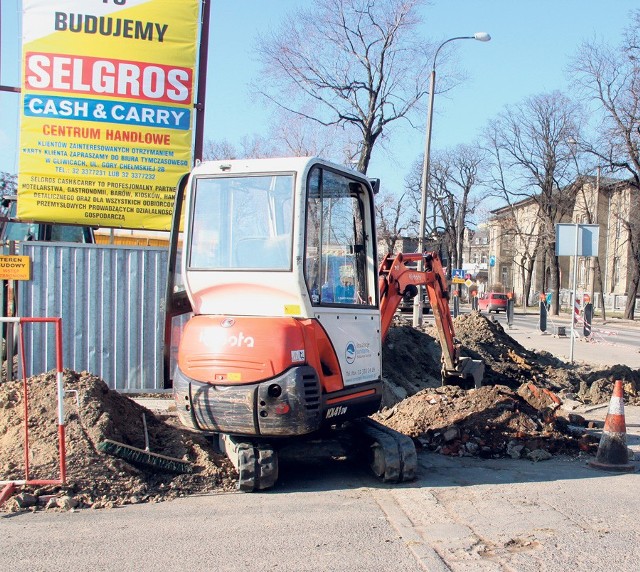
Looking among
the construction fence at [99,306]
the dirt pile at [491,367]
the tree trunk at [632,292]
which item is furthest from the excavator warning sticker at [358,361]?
the tree trunk at [632,292]

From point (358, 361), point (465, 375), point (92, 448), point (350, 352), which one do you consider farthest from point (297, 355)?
point (465, 375)

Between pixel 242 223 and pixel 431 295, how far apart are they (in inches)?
171

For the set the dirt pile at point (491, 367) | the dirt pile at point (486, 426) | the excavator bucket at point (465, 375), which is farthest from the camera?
the dirt pile at point (491, 367)

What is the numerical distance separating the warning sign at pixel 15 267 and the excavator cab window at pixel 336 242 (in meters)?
4.45

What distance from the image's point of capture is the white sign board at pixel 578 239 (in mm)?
16047

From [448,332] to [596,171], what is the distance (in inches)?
1375

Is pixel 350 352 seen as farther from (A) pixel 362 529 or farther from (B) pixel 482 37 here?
(B) pixel 482 37

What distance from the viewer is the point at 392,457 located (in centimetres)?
685

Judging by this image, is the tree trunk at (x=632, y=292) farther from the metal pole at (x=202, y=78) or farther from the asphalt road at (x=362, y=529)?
the asphalt road at (x=362, y=529)

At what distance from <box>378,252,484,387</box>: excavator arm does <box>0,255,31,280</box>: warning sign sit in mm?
4505

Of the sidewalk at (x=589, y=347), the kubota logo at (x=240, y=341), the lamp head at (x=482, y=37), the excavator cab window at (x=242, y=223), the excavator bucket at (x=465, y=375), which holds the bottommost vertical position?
the sidewalk at (x=589, y=347)

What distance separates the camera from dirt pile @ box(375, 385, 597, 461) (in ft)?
27.1

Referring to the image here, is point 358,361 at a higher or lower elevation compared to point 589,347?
higher

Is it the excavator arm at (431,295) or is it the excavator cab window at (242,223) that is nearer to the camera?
the excavator cab window at (242,223)
